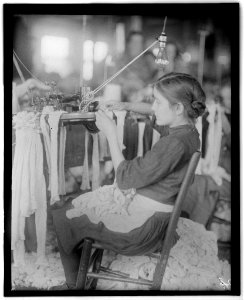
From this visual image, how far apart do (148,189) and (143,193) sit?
3 centimetres

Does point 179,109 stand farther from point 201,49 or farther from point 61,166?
point 61,166

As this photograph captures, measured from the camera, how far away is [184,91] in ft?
6.53

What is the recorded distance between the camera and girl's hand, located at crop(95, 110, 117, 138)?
2021 mm

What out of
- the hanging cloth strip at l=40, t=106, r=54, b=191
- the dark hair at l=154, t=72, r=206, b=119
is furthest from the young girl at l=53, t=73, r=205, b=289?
the hanging cloth strip at l=40, t=106, r=54, b=191

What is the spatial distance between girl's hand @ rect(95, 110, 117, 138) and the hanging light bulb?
36 centimetres

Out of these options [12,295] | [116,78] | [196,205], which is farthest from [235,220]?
[12,295]

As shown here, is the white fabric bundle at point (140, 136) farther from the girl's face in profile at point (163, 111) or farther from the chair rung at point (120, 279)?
the chair rung at point (120, 279)

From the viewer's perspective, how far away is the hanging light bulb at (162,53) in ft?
6.66

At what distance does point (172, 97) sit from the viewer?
199 cm

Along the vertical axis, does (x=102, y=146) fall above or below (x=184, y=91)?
below

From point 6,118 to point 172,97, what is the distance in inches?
31.5

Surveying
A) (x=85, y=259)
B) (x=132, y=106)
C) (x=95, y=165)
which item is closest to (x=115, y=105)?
(x=132, y=106)

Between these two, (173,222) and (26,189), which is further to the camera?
(26,189)

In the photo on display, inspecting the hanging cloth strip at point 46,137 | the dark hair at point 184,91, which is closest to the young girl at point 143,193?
the dark hair at point 184,91
